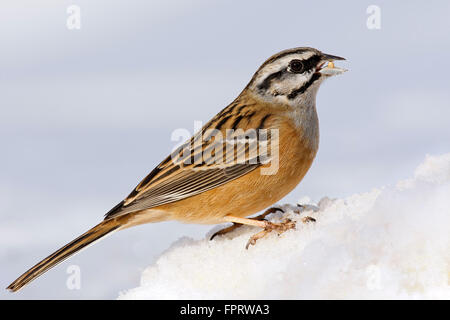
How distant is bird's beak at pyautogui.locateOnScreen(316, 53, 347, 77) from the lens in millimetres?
6688

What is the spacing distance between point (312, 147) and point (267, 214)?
84cm

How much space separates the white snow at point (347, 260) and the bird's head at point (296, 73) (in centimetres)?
152

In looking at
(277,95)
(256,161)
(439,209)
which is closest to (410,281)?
(439,209)

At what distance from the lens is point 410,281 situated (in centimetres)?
470

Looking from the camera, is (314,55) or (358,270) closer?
(358,270)

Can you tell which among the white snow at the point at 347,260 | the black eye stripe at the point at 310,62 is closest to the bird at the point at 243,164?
the black eye stripe at the point at 310,62

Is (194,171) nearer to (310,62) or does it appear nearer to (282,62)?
(282,62)

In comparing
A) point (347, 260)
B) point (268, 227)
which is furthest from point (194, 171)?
point (347, 260)

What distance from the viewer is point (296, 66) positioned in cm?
672

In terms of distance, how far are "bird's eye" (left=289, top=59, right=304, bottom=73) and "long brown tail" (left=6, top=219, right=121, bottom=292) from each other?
253cm

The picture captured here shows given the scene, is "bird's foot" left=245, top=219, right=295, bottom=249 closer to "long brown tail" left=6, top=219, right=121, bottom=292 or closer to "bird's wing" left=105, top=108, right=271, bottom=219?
"bird's wing" left=105, top=108, right=271, bottom=219

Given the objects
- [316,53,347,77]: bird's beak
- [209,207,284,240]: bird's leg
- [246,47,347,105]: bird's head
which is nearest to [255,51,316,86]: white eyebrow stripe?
[246,47,347,105]: bird's head
